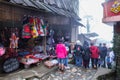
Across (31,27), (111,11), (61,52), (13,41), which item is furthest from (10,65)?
(111,11)

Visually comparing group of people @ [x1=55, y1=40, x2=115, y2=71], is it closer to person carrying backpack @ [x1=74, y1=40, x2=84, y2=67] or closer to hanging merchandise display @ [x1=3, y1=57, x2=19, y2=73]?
person carrying backpack @ [x1=74, y1=40, x2=84, y2=67]

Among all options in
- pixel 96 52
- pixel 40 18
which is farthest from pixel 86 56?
pixel 40 18

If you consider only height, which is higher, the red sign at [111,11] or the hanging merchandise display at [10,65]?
the red sign at [111,11]

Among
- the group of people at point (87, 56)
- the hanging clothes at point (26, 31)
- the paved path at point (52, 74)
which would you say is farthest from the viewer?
the group of people at point (87, 56)

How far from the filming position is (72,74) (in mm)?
10180

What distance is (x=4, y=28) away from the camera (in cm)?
902

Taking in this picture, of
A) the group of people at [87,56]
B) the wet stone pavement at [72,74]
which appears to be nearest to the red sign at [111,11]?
the group of people at [87,56]

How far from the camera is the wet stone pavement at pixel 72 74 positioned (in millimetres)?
9562

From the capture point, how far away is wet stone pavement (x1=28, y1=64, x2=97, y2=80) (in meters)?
9.56

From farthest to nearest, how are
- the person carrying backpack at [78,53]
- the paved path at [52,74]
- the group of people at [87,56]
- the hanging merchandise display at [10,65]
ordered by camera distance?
the person carrying backpack at [78,53], the group of people at [87,56], the hanging merchandise display at [10,65], the paved path at [52,74]

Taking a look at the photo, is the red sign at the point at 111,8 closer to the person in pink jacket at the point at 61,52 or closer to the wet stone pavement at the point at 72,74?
the person in pink jacket at the point at 61,52

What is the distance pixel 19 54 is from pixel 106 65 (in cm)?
632

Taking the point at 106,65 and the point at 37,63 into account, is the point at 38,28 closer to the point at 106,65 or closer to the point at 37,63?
the point at 37,63

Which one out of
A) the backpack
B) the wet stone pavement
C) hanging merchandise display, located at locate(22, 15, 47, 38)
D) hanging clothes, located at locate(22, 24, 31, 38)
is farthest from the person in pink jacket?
hanging clothes, located at locate(22, 24, 31, 38)
